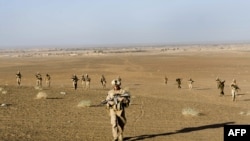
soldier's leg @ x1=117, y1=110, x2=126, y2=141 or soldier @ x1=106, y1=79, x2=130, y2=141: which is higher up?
soldier @ x1=106, y1=79, x2=130, y2=141

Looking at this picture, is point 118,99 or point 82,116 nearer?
point 118,99

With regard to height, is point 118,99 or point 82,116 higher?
A: point 118,99

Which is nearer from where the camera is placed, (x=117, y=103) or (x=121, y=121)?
(x=117, y=103)

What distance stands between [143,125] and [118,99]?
4.49m

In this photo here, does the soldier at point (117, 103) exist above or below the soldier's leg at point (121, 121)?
above

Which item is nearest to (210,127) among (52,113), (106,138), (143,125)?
(143,125)

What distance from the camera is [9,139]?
13.0 meters

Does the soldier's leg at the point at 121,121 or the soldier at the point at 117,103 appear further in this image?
the soldier's leg at the point at 121,121

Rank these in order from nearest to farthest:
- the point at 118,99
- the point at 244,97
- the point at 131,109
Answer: the point at 118,99
the point at 131,109
the point at 244,97

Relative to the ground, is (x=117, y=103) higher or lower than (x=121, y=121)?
higher

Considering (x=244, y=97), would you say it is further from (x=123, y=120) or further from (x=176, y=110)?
(x=123, y=120)

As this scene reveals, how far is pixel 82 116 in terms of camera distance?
18.9 meters

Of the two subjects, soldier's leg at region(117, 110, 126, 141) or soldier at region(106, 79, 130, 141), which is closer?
soldier at region(106, 79, 130, 141)

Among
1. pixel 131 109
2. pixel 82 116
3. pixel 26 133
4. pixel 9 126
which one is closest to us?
Answer: pixel 26 133
